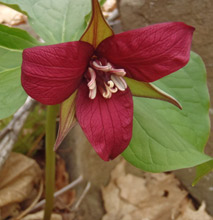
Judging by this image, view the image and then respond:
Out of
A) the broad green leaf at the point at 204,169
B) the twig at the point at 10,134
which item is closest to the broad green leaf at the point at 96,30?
the broad green leaf at the point at 204,169

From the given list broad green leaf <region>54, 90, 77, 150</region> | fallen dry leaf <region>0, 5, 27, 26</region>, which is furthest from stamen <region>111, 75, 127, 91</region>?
fallen dry leaf <region>0, 5, 27, 26</region>

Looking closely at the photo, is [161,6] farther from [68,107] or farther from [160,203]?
[160,203]

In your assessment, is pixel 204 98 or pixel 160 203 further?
pixel 160 203

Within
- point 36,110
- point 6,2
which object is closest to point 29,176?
point 36,110

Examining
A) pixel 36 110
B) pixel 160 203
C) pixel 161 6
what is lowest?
pixel 160 203

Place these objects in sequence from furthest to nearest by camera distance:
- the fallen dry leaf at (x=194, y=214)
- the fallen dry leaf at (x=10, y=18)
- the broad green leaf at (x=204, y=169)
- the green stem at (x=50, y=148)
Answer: the fallen dry leaf at (x=10, y=18) → the fallen dry leaf at (x=194, y=214) → the green stem at (x=50, y=148) → the broad green leaf at (x=204, y=169)

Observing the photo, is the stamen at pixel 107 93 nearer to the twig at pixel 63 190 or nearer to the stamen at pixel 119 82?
the stamen at pixel 119 82

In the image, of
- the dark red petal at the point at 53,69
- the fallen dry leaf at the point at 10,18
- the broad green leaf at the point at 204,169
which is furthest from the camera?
the fallen dry leaf at the point at 10,18

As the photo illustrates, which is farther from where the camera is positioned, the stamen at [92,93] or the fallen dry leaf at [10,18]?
the fallen dry leaf at [10,18]
